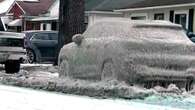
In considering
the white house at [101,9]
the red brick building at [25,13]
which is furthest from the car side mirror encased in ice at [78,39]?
the red brick building at [25,13]

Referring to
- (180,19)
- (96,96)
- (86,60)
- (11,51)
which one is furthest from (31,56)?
(96,96)

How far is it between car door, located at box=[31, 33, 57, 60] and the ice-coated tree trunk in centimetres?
552

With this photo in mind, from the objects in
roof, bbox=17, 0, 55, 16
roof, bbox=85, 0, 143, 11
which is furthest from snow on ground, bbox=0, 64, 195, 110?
roof, bbox=17, 0, 55, 16

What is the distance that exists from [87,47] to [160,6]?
58.2ft

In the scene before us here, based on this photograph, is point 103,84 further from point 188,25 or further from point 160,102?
point 188,25

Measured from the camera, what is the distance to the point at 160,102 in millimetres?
10305

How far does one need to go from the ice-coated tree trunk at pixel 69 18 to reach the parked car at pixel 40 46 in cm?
544

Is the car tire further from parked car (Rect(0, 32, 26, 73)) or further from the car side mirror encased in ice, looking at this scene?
the car side mirror encased in ice

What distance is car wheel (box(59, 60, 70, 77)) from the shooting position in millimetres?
13508

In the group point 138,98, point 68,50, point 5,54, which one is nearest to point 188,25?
point 5,54

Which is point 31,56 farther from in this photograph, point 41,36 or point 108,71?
point 108,71

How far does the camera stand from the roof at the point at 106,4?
120ft

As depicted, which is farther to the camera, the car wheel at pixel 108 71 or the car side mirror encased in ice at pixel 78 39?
the car side mirror encased in ice at pixel 78 39

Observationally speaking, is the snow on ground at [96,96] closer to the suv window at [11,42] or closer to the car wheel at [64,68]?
the car wheel at [64,68]
